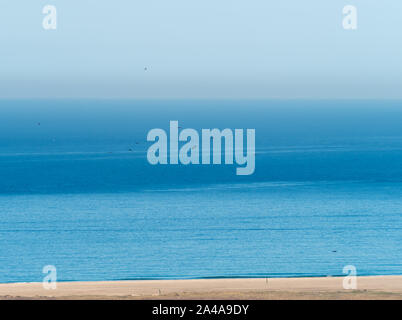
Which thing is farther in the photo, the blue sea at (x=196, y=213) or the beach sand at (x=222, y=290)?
the blue sea at (x=196, y=213)

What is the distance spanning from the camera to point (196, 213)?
4047 cm

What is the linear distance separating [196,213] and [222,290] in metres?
21.2

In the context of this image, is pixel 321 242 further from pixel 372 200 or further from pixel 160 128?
pixel 160 128

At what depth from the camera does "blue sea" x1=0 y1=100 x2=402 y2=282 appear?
94.6 feet

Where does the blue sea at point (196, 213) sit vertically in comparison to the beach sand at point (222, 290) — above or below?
above

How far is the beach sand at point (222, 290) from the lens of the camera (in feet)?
55.5

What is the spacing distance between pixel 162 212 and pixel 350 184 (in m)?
17.1

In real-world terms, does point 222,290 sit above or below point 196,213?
below

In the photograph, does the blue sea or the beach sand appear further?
the blue sea

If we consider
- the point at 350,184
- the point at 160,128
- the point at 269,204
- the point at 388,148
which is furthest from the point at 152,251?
the point at 160,128

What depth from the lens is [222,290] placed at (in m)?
19.3

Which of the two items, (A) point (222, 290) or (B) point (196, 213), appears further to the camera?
(B) point (196, 213)

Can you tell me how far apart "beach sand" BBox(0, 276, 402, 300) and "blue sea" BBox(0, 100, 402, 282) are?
4.87 metres

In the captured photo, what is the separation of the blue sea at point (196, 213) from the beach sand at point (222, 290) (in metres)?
4.87
